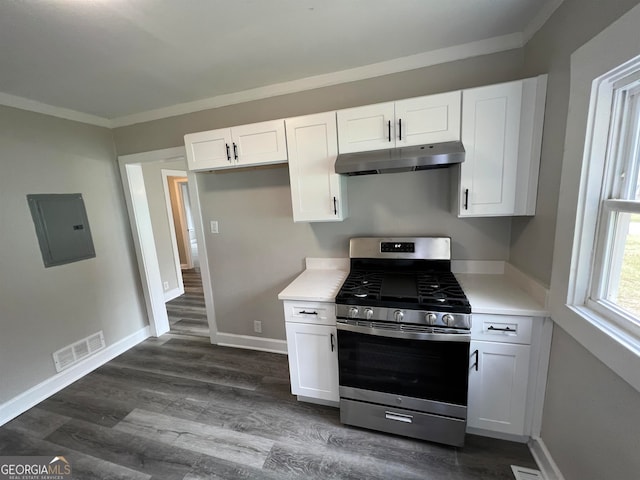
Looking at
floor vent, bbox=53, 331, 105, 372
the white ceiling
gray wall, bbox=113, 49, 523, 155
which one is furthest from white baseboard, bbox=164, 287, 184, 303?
the white ceiling

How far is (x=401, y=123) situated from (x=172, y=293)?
4566 millimetres

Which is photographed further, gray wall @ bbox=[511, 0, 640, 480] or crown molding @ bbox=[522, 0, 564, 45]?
crown molding @ bbox=[522, 0, 564, 45]

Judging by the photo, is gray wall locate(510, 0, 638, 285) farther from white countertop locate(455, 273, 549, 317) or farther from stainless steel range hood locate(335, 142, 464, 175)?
stainless steel range hood locate(335, 142, 464, 175)

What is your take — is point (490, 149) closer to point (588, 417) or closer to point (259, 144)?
point (588, 417)

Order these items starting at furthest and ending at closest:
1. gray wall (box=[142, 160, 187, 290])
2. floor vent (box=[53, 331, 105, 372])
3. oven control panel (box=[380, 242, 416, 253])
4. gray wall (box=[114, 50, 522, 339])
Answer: gray wall (box=[142, 160, 187, 290]) < floor vent (box=[53, 331, 105, 372]) < oven control panel (box=[380, 242, 416, 253]) < gray wall (box=[114, 50, 522, 339])

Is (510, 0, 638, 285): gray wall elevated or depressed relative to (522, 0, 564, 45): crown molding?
depressed

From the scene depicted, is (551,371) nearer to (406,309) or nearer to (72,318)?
(406,309)

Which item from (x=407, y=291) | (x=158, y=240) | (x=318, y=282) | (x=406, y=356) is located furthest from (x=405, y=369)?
(x=158, y=240)

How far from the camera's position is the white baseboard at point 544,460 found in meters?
1.36

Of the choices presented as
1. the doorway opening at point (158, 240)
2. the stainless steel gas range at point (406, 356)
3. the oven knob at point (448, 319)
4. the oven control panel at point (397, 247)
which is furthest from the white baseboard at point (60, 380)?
the oven knob at point (448, 319)

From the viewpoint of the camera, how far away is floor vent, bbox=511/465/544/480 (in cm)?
141

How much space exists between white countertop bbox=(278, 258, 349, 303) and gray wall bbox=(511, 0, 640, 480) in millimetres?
1259

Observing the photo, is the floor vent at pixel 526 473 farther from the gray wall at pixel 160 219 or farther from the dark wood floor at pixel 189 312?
the gray wall at pixel 160 219

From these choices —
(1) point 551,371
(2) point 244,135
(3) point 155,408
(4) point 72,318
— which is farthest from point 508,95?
(4) point 72,318
